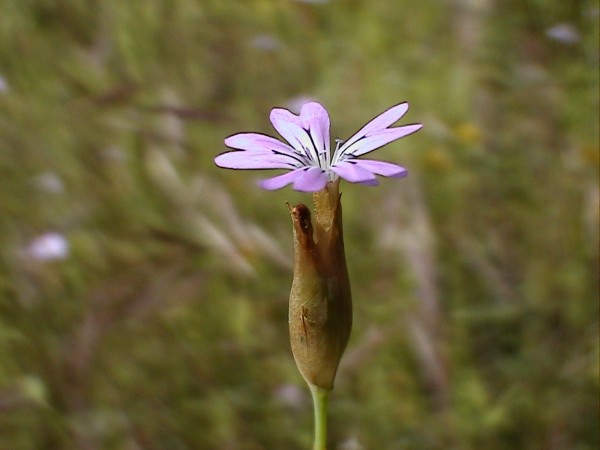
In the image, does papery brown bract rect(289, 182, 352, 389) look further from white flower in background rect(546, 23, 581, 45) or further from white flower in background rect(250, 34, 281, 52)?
white flower in background rect(250, 34, 281, 52)

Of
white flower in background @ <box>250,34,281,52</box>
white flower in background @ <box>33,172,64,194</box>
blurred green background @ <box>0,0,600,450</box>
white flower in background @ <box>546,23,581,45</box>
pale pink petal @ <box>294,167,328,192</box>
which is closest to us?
pale pink petal @ <box>294,167,328,192</box>

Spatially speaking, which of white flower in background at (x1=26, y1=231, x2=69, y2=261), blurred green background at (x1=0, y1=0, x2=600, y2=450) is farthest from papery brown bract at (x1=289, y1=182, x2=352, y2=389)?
white flower in background at (x1=26, y1=231, x2=69, y2=261)

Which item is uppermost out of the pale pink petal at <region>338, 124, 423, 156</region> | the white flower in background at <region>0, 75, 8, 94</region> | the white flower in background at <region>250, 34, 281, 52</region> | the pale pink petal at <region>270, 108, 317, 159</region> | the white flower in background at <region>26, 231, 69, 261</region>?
the white flower in background at <region>250, 34, 281, 52</region>

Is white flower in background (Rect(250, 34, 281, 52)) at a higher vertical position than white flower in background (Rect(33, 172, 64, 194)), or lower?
higher

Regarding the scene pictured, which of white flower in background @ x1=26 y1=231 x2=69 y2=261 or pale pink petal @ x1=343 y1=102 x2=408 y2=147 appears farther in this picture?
white flower in background @ x1=26 y1=231 x2=69 y2=261

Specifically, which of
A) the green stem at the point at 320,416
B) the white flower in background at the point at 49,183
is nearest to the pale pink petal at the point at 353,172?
the green stem at the point at 320,416

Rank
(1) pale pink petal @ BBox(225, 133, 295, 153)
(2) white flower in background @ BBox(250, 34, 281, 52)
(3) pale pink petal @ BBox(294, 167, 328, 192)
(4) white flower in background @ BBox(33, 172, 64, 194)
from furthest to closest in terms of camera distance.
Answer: (2) white flower in background @ BBox(250, 34, 281, 52)
(4) white flower in background @ BBox(33, 172, 64, 194)
(1) pale pink petal @ BBox(225, 133, 295, 153)
(3) pale pink petal @ BBox(294, 167, 328, 192)

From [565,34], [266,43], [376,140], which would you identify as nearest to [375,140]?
[376,140]
